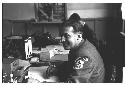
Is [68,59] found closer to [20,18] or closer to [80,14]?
[80,14]

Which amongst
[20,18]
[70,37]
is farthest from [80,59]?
[20,18]

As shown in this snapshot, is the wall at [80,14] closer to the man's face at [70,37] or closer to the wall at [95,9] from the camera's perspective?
the wall at [95,9]

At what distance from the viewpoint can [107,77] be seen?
1.66m

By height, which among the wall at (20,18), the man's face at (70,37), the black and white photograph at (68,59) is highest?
the wall at (20,18)

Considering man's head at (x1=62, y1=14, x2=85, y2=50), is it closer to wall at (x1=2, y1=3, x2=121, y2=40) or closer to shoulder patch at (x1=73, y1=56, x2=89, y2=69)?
shoulder patch at (x1=73, y1=56, x2=89, y2=69)

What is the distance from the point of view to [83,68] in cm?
135

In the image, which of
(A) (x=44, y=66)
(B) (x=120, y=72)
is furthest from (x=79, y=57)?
(A) (x=44, y=66)

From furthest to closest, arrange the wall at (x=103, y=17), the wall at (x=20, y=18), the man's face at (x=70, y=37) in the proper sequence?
the wall at (x=20, y=18) → the wall at (x=103, y=17) → the man's face at (x=70, y=37)

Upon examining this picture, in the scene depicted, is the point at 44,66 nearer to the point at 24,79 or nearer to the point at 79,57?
the point at 24,79

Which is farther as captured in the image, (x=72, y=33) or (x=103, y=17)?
(x=103, y=17)

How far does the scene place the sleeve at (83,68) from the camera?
4.37 feet

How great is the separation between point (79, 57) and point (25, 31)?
13.4ft

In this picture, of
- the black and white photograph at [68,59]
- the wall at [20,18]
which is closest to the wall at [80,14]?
the wall at [20,18]

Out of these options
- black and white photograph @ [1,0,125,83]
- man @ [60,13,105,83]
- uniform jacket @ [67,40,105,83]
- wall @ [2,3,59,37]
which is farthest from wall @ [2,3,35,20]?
uniform jacket @ [67,40,105,83]
